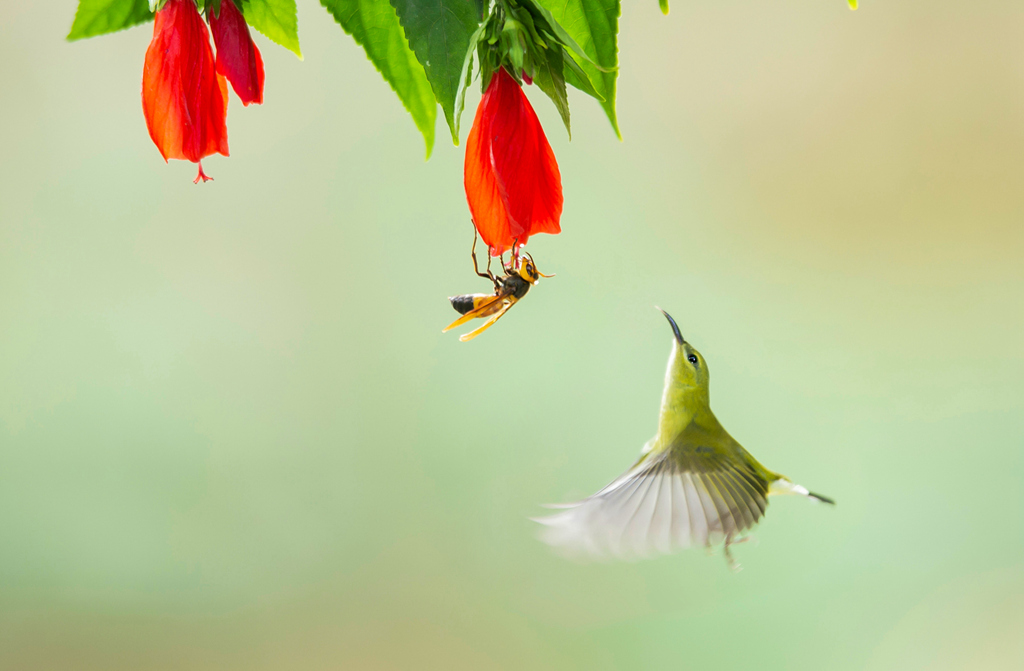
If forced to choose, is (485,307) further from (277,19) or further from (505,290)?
(277,19)

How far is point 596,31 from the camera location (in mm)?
276

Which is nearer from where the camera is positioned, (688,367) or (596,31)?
(596,31)

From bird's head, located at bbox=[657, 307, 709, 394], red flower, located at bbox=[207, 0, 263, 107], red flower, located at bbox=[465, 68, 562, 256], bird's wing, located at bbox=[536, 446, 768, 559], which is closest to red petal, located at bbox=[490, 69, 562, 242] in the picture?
red flower, located at bbox=[465, 68, 562, 256]

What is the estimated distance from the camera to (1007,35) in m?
1.60

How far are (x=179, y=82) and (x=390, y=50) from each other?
98 mm

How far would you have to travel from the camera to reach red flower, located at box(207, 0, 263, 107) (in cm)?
32

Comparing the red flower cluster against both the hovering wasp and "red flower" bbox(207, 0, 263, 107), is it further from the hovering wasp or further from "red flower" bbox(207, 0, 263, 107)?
the hovering wasp

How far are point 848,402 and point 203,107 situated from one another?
5.14ft

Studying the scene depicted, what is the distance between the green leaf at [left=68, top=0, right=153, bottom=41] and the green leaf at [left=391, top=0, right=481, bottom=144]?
0.45 ft

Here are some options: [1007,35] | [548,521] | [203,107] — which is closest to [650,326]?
[1007,35]

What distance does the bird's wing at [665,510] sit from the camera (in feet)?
1.59

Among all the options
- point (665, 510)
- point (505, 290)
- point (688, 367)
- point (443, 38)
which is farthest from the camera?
point (688, 367)

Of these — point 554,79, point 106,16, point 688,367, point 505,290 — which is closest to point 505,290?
point 505,290

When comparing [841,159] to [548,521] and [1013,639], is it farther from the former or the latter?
[548,521]
